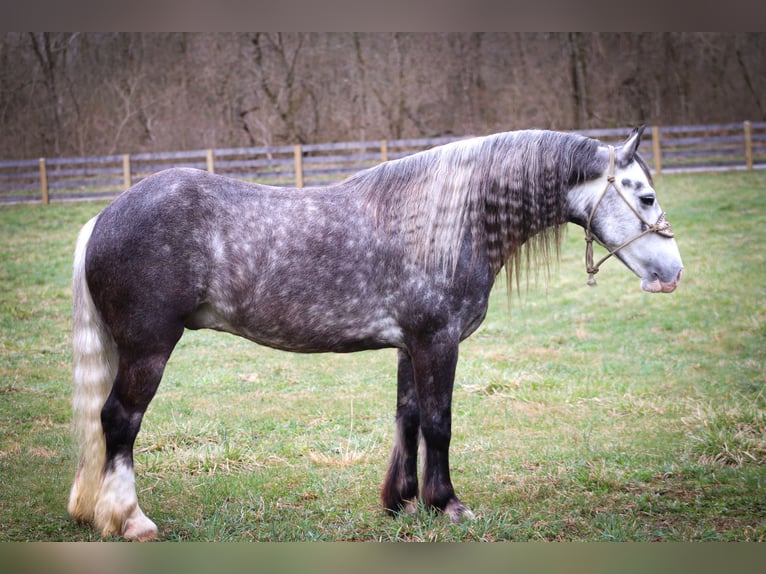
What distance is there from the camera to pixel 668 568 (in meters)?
2.93

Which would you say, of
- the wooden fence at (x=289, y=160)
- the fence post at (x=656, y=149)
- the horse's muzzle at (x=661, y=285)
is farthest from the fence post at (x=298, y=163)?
the horse's muzzle at (x=661, y=285)

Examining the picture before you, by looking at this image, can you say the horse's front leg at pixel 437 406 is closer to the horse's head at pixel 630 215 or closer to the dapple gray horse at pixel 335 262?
the dapple gray horse at pixel 335 262

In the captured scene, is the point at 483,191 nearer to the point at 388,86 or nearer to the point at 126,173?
the point at 388,86

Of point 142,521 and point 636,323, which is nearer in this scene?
point 142,521

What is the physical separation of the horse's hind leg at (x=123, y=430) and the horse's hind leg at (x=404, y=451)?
0.99 meters

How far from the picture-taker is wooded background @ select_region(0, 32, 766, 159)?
17.4 ft

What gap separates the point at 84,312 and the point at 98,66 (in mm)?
2974

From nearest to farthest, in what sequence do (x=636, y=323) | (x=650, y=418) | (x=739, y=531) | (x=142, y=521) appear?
(x=142, y=521) < (x=739, y=531) < (x=650, y=418) < (x=636, y=323)

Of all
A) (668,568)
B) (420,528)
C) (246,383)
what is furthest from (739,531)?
(246,383)

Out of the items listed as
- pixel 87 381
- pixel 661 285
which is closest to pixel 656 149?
pixel 661 285

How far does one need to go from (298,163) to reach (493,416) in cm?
322

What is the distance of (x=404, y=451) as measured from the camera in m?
3.07

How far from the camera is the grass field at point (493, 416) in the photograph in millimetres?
3098

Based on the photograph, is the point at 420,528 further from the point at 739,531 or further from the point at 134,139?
the point at 134,139
